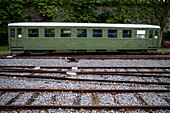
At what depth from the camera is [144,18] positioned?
22172 mm

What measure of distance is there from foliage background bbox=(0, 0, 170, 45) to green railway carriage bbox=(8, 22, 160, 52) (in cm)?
779

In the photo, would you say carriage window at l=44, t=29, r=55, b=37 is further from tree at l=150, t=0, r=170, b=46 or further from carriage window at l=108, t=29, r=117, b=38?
tree at l=150, t=0, r=170, b=46

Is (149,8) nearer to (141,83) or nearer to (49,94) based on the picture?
(141,83)

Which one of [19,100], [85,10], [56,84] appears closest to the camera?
[19,100]

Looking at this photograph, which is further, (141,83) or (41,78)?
(41,78)

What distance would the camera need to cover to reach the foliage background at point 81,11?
2111 centimetres

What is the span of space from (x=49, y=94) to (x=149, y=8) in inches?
968

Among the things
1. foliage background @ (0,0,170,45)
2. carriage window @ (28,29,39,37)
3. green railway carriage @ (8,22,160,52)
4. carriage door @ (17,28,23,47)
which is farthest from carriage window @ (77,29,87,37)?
foliage background @ (0,0,170,45)

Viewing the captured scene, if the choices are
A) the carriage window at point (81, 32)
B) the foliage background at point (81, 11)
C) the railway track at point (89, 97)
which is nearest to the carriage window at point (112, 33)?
the carriage window at point (81, 32)

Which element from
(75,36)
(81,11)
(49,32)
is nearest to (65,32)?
(75,36)

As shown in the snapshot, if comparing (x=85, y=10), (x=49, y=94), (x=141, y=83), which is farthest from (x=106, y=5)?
(x=49, y=94)

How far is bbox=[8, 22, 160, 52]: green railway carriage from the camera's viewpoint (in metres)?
13.0

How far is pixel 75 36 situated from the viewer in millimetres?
13359

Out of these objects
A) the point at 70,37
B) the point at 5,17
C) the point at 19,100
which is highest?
the point at 5,17
